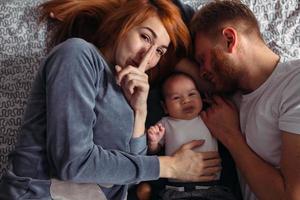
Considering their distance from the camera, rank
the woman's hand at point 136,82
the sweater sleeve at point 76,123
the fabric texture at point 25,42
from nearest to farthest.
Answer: the sweater sleeve at point 76,123
the woman's hand at point 136,82
the fabric texture at point 25,42

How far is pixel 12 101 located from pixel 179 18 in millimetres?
658

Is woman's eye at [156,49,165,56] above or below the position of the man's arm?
above

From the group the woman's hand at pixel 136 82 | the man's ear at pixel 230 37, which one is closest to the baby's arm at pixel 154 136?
the woman's hand at pixel 136 82

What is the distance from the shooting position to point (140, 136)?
1.39m

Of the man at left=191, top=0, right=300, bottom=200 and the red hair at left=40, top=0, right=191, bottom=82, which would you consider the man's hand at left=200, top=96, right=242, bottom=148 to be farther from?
the red hair at left=40, top=0, right=191, bottom=82

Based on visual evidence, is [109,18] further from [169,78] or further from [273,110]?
[273,110]

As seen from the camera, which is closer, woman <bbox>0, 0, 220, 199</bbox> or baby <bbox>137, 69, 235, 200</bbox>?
woman <bbox>0, 0, 220, 199</bbox>

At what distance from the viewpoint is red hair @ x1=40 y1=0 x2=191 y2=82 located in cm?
140

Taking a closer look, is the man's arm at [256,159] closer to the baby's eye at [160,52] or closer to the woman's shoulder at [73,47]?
the baby's eye at [160,52]

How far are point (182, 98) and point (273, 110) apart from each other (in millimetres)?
316

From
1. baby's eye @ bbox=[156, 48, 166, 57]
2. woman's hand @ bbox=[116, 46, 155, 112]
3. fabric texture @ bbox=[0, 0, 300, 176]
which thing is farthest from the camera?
fabric texture @ bbox=[0, 0, 300, 176]

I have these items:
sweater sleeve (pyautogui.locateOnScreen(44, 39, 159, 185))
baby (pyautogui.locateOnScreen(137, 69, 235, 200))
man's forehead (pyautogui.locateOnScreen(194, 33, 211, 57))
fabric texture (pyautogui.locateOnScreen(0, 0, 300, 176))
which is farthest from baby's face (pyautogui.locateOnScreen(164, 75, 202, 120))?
fabric texture (pyautogui.locateOnScreen(0, 0, 300, 176))

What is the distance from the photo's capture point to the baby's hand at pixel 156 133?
1461 millimetres

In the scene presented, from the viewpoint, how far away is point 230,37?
1389 millimetres
